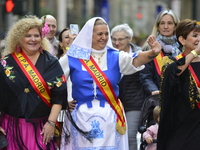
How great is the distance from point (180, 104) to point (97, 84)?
103cm

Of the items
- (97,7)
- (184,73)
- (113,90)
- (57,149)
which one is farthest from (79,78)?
(97,7)

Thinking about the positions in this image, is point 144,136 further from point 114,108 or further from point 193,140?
point 193,140

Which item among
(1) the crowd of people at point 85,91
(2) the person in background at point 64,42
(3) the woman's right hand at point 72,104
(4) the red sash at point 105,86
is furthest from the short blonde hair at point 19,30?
(2) the person in background at point 64,42

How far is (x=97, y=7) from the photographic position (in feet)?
168

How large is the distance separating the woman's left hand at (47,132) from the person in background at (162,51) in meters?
1.58

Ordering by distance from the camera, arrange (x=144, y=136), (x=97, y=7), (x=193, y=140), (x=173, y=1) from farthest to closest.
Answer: (x=173, y=1)
(x=97, y=7)
(x=144, y=136)
(x=193, y=140)

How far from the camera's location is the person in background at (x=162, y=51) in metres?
7.46

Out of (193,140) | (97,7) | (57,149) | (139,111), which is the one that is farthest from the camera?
(97,7)

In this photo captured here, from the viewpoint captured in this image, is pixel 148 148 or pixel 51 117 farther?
pixel 148 148

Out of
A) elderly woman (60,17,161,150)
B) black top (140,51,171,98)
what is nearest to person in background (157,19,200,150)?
elderly woman (60,17,161,150)

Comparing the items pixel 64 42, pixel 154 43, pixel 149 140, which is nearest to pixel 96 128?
pixel 149 140

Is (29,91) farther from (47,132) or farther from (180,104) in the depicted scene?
(180,104)

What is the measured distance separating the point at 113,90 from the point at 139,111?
146 centimetres

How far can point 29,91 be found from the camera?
19.9 feet
